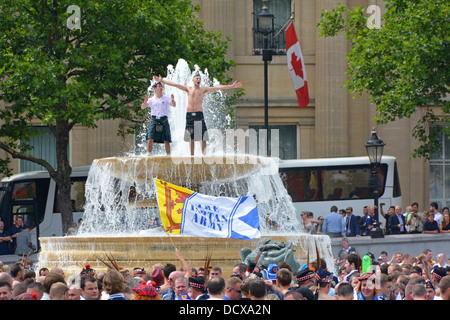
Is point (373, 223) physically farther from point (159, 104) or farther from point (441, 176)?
point (441, 176)

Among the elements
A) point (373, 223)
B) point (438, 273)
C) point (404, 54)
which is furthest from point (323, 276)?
point (404, 54)

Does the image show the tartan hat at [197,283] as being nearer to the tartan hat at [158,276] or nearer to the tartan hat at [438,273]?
the tartan hat at [158,276]

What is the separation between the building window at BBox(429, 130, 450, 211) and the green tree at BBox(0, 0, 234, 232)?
1245 centimetres

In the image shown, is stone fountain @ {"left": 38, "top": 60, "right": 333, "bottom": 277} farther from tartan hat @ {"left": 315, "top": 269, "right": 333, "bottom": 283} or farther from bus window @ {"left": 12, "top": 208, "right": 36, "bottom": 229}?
bus window @ {"left": 12, "top": 208, "right": 36, "bottom": 229}

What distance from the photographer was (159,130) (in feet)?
54.6

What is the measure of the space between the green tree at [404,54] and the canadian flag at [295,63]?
3.97ft

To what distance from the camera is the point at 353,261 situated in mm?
13070

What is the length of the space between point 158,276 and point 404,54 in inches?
717

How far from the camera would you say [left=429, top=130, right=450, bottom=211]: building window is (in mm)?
36781

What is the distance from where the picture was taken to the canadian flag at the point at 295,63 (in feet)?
97.6

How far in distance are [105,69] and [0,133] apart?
386 cm

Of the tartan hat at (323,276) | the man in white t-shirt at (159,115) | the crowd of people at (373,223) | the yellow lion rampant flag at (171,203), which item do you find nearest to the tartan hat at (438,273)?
the tartan hat at (323,276)

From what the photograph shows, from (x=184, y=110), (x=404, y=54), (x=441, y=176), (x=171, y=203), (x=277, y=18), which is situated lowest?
(x=441, y=176)
